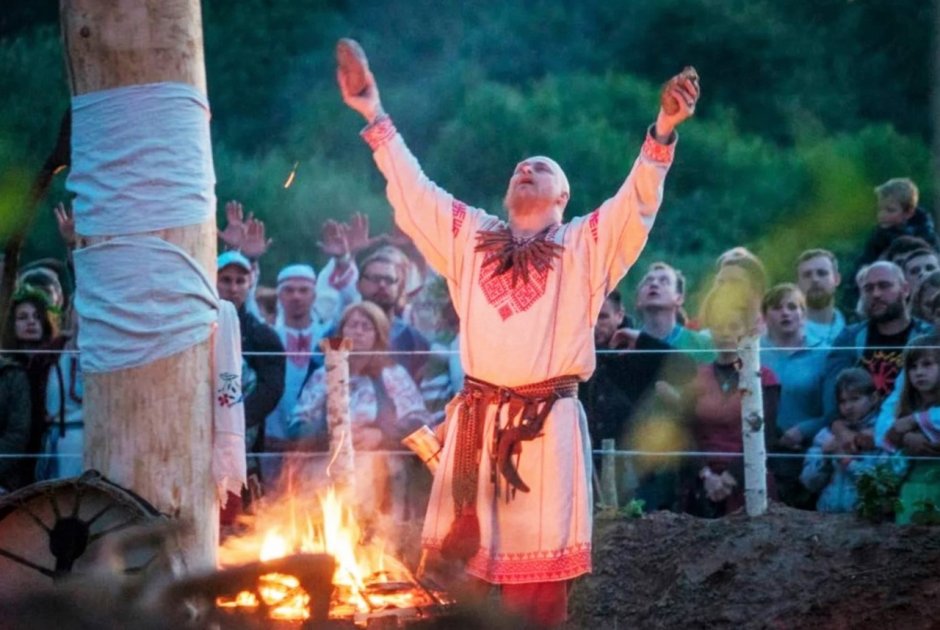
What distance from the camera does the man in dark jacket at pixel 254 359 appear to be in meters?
8.18

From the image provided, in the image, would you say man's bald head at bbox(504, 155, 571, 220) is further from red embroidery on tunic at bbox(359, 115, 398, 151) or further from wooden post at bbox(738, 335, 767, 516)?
wooden post at bbox(738, 335, 767, 516)

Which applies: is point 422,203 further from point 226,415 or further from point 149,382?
point 149,382

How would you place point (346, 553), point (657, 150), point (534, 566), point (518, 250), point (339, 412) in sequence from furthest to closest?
point (339, 412) → point (346, 553) → point (518, 250) → point (534, 566) → point (657, 150)


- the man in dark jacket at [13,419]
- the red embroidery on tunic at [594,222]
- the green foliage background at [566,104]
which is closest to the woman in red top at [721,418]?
the green foliage background at [566,104]

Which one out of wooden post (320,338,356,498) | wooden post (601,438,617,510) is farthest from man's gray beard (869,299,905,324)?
wooden post (320,338,356,498)

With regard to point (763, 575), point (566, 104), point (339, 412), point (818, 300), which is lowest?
point (763, 575)

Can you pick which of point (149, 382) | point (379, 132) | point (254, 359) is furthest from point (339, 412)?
point (149, 382)

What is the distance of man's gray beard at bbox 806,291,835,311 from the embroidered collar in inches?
121

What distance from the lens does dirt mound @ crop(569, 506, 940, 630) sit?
6.52 m

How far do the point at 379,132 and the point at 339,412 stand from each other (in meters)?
2.40

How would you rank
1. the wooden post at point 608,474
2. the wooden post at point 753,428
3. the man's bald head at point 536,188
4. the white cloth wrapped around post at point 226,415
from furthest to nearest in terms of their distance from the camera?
the wooden post at point 608,474, the wooden post at point 753,428, the man's bald head at point 536,188, the white cloth wrapped around post at point 226,415

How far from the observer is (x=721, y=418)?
779 centimetres

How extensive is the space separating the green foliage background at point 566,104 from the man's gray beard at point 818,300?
0.44m

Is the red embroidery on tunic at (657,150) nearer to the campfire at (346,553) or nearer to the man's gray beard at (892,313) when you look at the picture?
the campfire at (346,553)
